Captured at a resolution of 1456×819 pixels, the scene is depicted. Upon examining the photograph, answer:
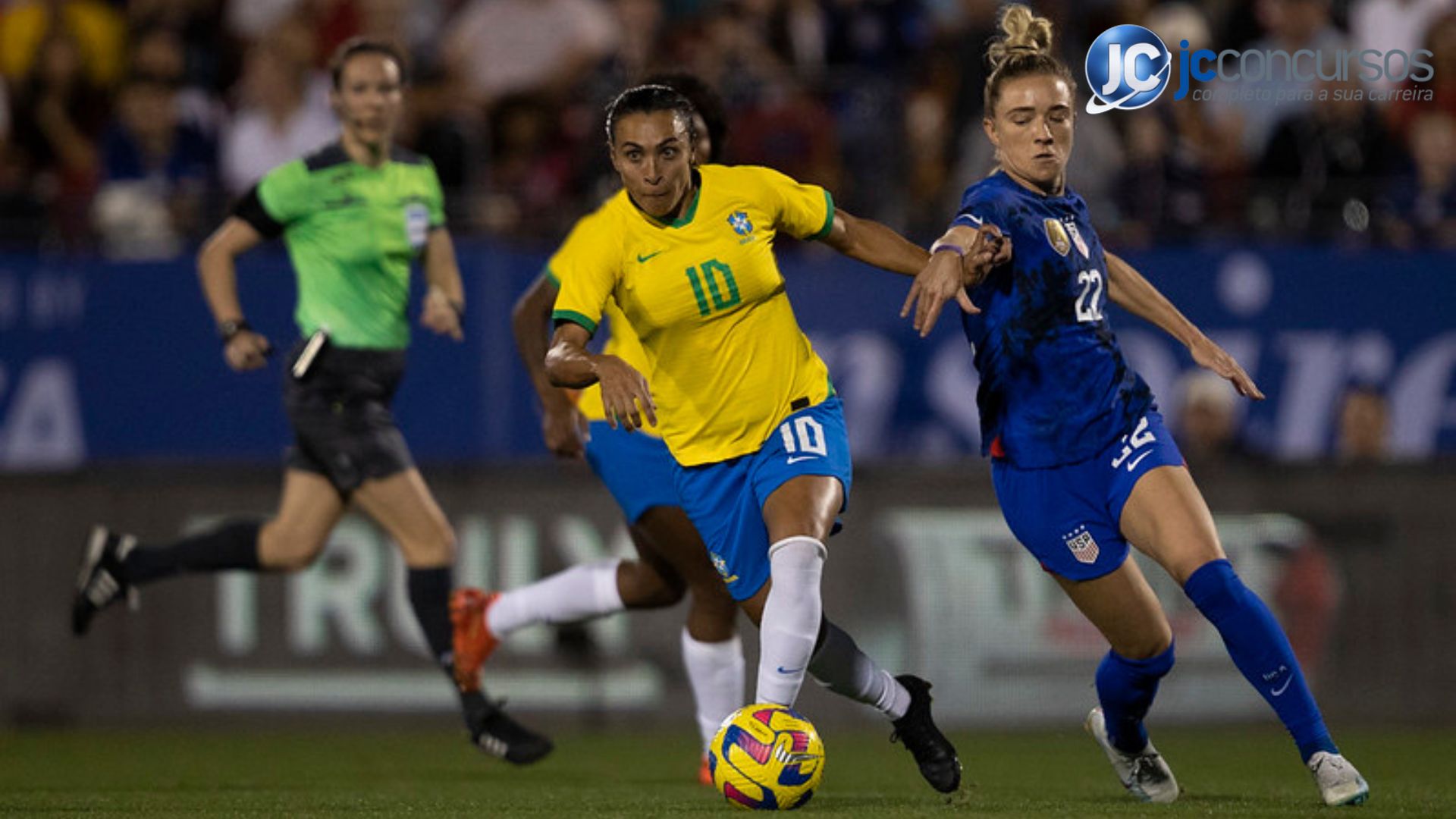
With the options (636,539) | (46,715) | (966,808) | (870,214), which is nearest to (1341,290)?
(870,214)

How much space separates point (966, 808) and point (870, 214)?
633cm

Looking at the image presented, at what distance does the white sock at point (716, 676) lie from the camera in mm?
8352

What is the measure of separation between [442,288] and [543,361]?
0.96 metres

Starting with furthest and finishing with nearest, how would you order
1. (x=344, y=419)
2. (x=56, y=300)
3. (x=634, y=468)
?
(x=56, y=300), (x=344, y=419), (x=634, y=468)

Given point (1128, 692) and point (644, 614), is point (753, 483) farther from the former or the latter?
point (644, 614)

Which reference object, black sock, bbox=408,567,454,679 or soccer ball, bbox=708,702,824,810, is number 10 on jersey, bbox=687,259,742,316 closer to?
soccer ball, bbox=708,702,824,810

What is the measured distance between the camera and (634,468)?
26.3 ft

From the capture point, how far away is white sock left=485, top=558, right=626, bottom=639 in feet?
28.6

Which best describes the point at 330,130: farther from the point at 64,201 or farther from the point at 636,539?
the point at 636,539

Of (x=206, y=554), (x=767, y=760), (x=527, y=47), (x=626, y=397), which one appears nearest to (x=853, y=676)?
(x=767, y=760)

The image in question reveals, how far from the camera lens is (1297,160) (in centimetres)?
1286

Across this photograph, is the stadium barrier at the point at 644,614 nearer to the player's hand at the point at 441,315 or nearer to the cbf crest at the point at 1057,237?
the player's hand at the point at 441,315

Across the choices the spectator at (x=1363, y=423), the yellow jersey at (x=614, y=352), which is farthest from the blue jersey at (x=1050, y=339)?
the spectator at (x=1363, y=423)

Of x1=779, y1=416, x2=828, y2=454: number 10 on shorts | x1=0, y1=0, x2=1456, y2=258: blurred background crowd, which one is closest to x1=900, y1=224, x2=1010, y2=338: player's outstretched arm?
x1=779, y1=416, x2=828, y2=454: number 10 on shorts
